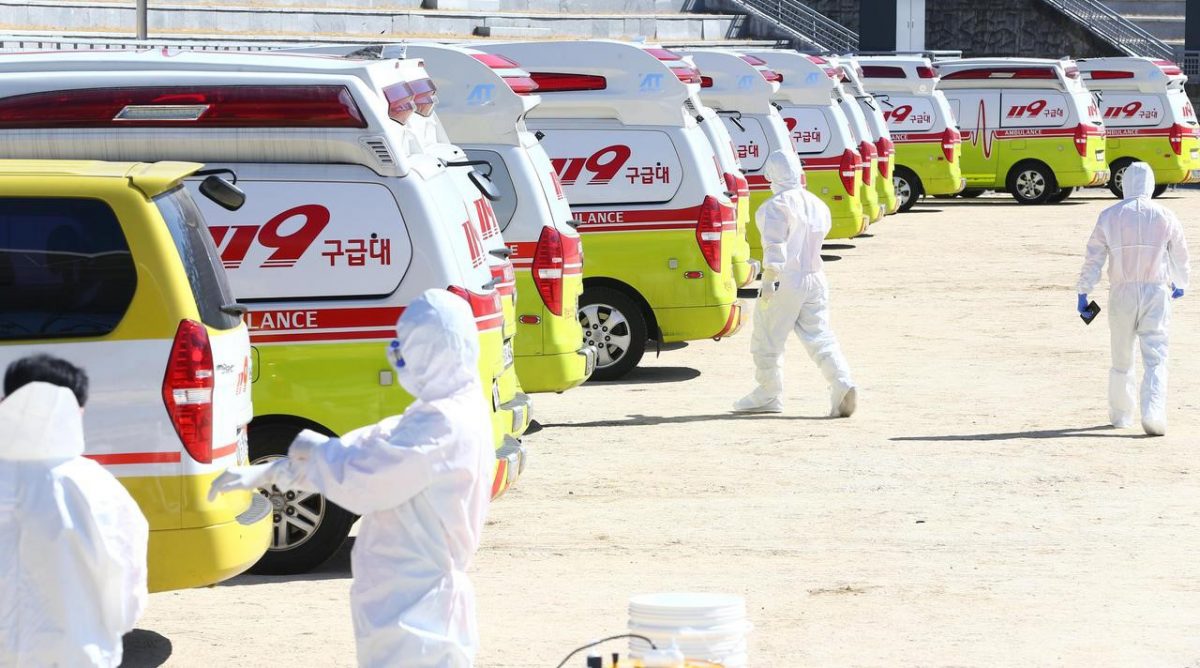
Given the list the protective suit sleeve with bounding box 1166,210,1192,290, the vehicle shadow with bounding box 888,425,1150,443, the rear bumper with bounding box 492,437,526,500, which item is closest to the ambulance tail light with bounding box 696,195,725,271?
the vehicle shadow with bounding box 888,425,1150,443

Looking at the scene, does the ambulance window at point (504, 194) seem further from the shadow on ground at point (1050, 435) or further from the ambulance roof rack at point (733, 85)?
the ambulance roof rack at point (733, 85)

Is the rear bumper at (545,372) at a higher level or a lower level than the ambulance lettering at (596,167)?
lower

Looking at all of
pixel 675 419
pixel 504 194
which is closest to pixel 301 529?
pixel 504 194

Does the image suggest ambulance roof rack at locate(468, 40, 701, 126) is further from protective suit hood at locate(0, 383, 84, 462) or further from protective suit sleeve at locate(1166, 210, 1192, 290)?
protective suit hood at locate(0, 383, 84, 462)

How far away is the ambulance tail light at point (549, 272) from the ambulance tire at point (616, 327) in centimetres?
290

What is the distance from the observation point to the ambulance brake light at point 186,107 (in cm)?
831

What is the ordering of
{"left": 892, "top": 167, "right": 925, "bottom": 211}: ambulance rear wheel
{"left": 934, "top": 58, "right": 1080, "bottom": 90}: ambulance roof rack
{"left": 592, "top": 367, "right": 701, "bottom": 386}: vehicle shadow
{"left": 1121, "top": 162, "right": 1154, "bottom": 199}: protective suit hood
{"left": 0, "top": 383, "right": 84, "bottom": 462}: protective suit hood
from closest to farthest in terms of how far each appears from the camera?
1. {"left": 0, "top": 383, "right": 84, "bottom": 462}: protective suit hood
2. {"left": 1121, "top": 162, "right": 1154, "bottom": 199}: protective suit hood
3. {"left": 592, "top": 367, "right": 701, "bottom": 386}: vehicle shadow
4. {"left": 892, "top": 167, "right": 925, "bottom": 211}: ambulance rear wheel
5. {"left": 934, "top": 58, "right": 1080, "bottom": 90}: ambulance roof rack

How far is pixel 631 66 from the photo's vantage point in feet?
48.4

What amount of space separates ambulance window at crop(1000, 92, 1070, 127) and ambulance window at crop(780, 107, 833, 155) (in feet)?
31.5

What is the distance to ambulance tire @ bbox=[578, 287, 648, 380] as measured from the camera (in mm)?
14914

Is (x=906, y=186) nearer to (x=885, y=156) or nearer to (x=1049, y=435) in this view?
(x=885, y=156)

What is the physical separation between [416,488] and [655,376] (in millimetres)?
10519

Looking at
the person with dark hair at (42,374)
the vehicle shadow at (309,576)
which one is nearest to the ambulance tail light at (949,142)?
the vehicle shadow at (309,576)

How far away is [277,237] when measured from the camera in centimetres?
852
